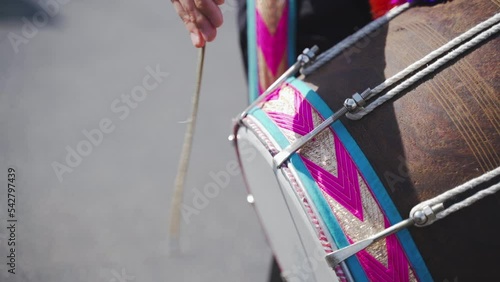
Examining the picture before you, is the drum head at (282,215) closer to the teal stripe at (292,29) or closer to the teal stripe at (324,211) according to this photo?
the teal stripe at (324,211)

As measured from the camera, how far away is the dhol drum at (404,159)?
0.86 metres

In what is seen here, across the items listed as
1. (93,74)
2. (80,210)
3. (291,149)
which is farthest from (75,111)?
(291,149)

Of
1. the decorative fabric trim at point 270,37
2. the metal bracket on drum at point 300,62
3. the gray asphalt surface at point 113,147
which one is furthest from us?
the gray asphalt surface at point 113,147

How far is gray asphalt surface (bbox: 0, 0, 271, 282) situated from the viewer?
5.08 ft

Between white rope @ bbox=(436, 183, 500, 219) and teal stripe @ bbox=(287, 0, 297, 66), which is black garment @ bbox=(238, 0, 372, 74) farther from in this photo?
white rope @ bbox=(436, 183, 500, 219)

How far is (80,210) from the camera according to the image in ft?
5.45

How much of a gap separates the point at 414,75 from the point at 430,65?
0.03m

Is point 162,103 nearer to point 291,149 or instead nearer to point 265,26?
point 265,26

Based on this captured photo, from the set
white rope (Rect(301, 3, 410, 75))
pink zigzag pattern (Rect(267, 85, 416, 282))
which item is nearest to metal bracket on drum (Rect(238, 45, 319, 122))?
white rope (Rect(301, 3, 410, 75))

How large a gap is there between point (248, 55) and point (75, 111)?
0.88 m

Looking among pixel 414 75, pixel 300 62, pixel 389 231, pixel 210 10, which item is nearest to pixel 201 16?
pixel 210 10

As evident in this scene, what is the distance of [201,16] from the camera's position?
0.97 m

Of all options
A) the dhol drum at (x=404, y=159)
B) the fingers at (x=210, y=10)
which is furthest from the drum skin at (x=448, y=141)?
the fingers at (x=210, y=10)

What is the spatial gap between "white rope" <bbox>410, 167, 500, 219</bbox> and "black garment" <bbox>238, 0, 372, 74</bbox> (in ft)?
2.01
